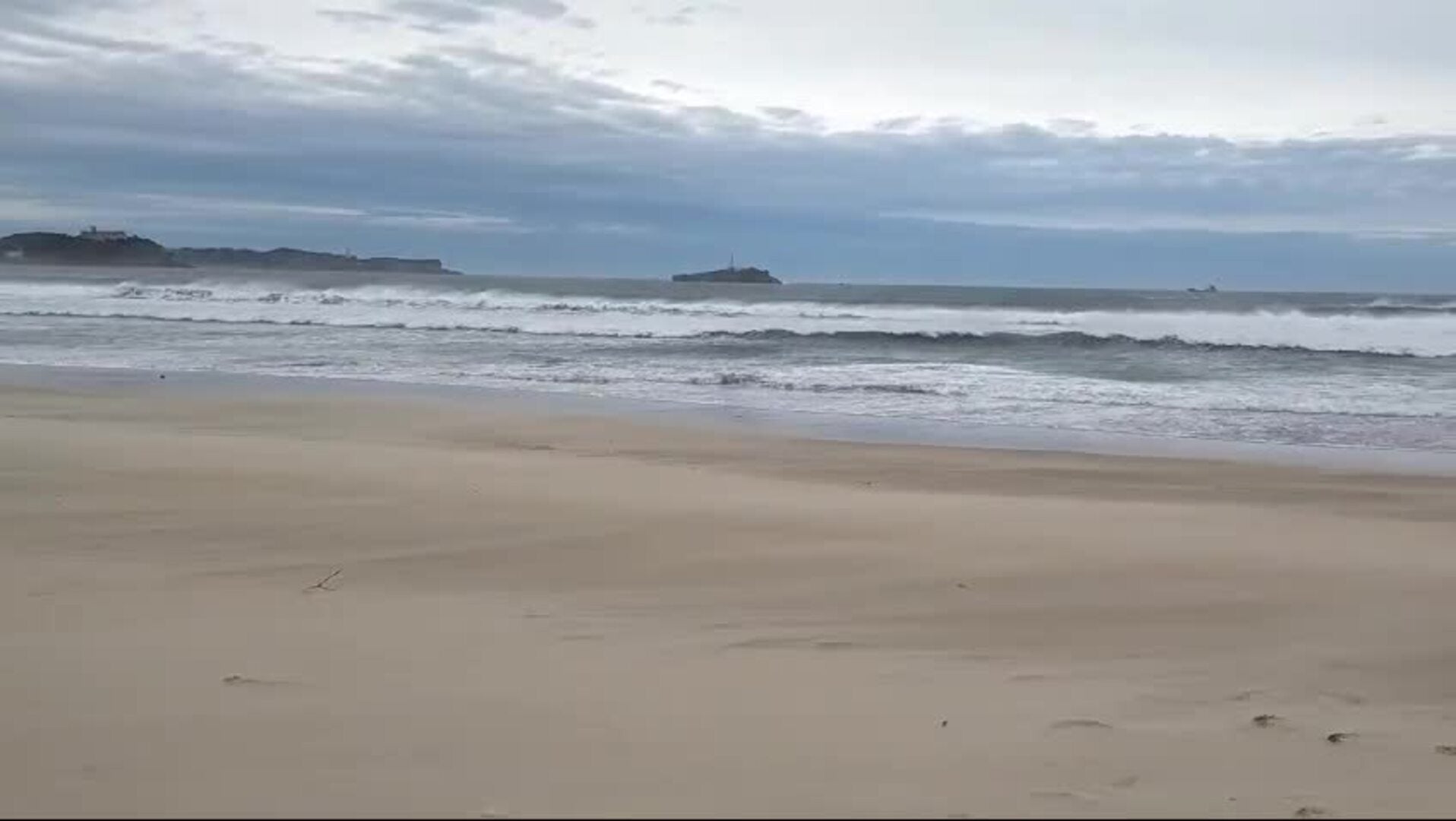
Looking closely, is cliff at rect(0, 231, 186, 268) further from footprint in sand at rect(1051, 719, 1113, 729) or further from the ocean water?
footprint in sand at rect(1051, 719, 1113, 729)

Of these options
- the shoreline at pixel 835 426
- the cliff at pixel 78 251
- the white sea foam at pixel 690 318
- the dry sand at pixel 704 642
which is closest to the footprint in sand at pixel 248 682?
the dry sand at pixel 704 642

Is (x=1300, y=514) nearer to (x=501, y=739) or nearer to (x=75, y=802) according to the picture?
(x=501, y=739)

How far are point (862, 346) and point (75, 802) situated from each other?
22685 mm

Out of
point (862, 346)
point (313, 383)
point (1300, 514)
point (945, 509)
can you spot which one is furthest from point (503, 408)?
point (862, 346)

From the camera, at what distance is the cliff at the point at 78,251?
89.1 meters

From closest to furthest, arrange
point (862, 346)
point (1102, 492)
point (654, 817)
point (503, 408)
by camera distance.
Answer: point (654, 817) < point (1102, 492) < point (503, 408) < point (862, 346)

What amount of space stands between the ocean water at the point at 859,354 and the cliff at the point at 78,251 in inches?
2045

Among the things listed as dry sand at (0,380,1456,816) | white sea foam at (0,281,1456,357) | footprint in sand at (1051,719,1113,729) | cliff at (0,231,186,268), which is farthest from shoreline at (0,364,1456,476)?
cliff at (0,231,186,268)

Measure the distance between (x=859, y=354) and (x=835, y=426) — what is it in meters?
10.9

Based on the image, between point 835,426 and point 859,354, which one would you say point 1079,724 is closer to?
point 835,426

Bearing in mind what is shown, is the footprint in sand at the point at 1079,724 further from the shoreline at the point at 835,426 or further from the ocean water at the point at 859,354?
the ocean water at the point at 859,354

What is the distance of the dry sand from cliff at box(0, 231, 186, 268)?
9228 cm

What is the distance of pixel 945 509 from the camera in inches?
264

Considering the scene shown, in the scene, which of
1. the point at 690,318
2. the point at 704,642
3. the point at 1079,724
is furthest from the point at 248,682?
the point at 690,318
